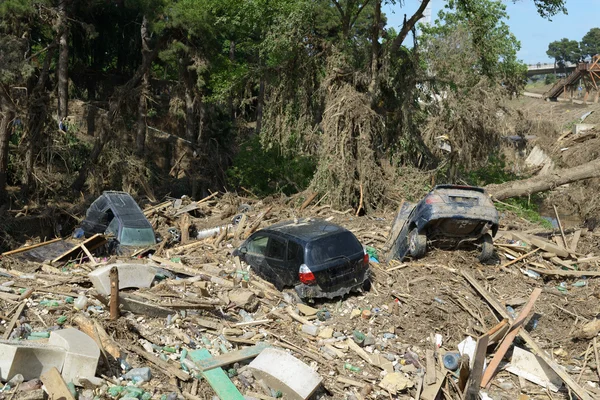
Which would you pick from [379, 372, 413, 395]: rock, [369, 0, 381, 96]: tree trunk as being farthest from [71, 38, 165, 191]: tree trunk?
[379, 372, 413, 395]: rock

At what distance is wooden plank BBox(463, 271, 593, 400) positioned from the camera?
30.5 ft

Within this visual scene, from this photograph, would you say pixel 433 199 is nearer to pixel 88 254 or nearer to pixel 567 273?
pixel 567 273

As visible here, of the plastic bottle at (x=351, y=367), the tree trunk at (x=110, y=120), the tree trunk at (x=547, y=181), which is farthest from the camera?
the tree trunk at (x=110, y=120)

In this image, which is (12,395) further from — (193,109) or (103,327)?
(193,109)

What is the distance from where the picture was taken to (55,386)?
7.57 metres

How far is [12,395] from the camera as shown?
739 centimetres

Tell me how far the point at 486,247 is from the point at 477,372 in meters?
4.81

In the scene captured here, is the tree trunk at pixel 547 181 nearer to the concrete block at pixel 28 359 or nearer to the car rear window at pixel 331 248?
the car rear window at pixel 331 248

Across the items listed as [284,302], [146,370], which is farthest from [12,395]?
[284,302]

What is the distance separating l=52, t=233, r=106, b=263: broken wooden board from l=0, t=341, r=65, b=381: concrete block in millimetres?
6778

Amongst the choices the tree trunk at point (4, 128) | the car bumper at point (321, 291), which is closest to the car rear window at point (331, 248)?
the car bumper at point (321, 291)

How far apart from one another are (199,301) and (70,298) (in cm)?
219

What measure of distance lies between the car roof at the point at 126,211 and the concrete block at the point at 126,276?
4.12m

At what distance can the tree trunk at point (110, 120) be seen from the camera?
82.9 feet
